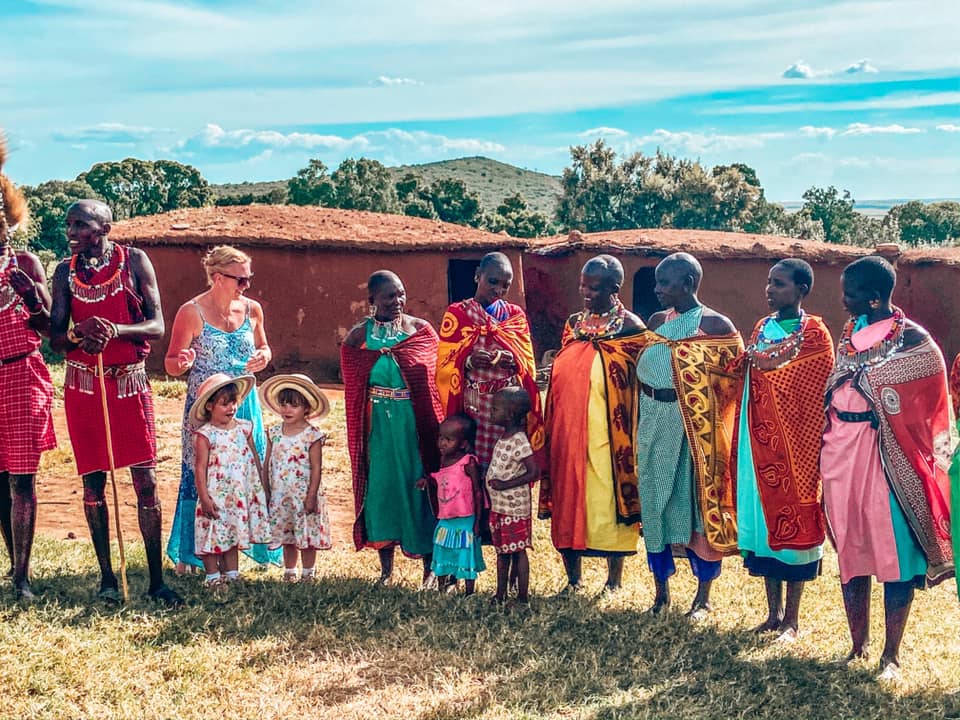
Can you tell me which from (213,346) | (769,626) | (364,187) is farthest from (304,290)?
(364,187)

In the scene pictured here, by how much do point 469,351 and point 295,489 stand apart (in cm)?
120

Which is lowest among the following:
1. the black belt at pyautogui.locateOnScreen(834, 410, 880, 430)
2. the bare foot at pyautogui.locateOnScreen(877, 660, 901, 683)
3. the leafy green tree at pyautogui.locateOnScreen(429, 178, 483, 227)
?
the bare foot at pyautogui.locateOnScreen(877, 660, 901, 683)

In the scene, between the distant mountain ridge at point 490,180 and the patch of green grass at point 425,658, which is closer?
the patch of green grass at point 425,658

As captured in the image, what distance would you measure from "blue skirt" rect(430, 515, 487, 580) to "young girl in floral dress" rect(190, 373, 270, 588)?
96cm

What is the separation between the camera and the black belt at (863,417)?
4.57m

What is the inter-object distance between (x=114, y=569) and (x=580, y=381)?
9.29ft

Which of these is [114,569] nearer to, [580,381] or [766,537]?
[580,381]

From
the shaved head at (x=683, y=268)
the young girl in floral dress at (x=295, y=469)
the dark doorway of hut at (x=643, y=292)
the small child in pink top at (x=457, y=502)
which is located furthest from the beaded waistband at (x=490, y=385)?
the dark doorway of hut at (x=643, y=292)

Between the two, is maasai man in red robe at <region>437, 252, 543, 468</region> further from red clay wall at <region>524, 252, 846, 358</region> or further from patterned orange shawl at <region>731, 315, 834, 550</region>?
red clay wall at <region>524, 252, 846, 358</region>

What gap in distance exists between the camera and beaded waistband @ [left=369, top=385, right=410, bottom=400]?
5.61 m

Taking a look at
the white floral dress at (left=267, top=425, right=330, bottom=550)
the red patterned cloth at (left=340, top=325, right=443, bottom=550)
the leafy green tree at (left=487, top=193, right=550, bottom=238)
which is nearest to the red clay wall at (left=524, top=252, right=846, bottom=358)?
the red patterned cloth at (left=340, top=325, right=443, bottom=550)

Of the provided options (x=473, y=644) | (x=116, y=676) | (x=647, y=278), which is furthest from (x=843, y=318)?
(x=116, y=676)

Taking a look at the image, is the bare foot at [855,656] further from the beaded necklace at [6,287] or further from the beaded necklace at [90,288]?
the beaded necklace at [6,287]

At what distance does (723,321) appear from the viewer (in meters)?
5.29
